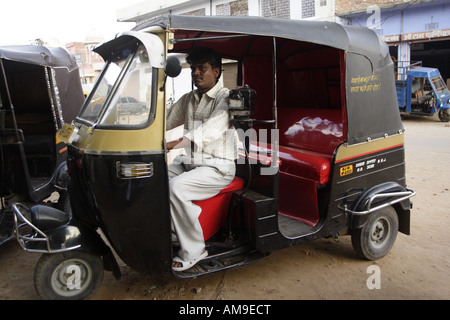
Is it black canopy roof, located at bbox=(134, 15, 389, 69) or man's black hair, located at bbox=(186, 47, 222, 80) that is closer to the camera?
black canopy roof, located at bbox=(134, 15, 389, 69)

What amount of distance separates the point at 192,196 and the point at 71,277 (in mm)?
1099

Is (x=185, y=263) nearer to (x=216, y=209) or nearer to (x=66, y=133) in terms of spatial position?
(x=216, y=209)

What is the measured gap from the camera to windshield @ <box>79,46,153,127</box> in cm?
281

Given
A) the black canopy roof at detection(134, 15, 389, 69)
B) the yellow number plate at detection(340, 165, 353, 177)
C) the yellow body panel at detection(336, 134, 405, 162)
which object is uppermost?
the black canopy roof at detection(134, 15, 389, 69)

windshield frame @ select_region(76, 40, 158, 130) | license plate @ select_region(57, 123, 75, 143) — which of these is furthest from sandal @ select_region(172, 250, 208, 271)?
license plate @ select_region(57, 123, 75, 143)

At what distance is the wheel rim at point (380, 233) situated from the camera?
3924mm

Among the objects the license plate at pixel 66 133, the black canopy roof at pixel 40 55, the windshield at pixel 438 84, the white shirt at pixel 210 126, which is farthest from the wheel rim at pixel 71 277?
the windshield at pixel 438 84

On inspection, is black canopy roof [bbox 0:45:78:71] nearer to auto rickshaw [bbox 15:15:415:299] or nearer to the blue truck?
auto rickshaw [bbox 15:15:415:299]

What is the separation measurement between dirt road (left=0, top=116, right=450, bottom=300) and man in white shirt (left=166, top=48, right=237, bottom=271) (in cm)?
50

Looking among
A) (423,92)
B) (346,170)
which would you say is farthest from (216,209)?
(423,92)

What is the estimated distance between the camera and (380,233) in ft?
13.1

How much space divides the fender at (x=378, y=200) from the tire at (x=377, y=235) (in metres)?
0.11

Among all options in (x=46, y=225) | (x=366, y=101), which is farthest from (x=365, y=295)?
(x=46, y=225)

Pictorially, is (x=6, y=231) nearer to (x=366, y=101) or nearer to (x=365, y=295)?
(x=365, y=295)
